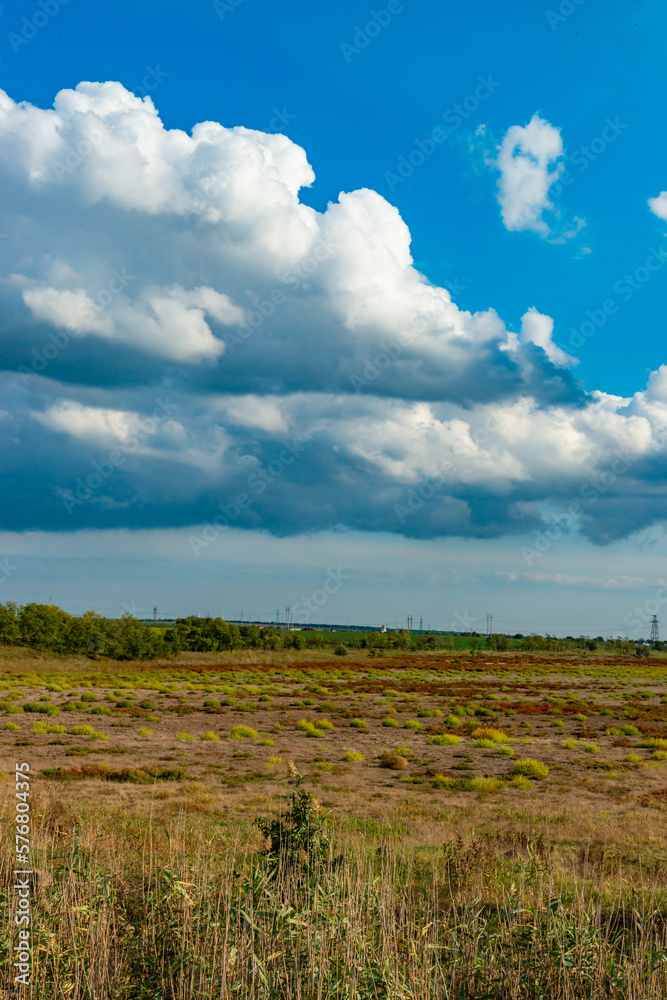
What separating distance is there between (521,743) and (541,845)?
59.0 feet

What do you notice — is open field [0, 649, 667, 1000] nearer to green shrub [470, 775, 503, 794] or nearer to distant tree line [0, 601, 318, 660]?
green shrub [470, 775, 503, 794]

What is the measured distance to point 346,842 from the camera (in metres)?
7.39

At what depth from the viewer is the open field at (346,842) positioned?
5.00 meters

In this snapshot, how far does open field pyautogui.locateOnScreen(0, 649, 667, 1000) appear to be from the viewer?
500 centimetres

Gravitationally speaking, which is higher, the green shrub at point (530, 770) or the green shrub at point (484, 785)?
the green shrub at point (484, 785)

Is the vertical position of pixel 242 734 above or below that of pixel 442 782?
below

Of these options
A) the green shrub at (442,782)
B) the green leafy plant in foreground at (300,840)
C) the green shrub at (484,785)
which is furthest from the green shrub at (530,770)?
the green leafy plant in foreground at (300,840)

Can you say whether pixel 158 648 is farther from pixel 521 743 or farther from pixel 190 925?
pixel 190 925

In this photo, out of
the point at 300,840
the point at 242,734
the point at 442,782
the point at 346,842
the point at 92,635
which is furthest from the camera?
the point at 92,635

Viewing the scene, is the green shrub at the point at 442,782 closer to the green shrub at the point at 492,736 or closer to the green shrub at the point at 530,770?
the green shrub at the point at 530,770

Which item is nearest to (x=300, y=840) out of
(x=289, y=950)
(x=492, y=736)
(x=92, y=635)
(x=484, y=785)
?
(x=289, y=950)

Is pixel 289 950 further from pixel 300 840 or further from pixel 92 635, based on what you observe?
pixel 92 635

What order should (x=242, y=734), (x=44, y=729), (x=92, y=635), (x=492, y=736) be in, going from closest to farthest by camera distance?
(x=44, y=729) < (x=242, y=734) < (x=492, y=736) < (x=92, y=635)

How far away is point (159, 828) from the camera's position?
1166cm
